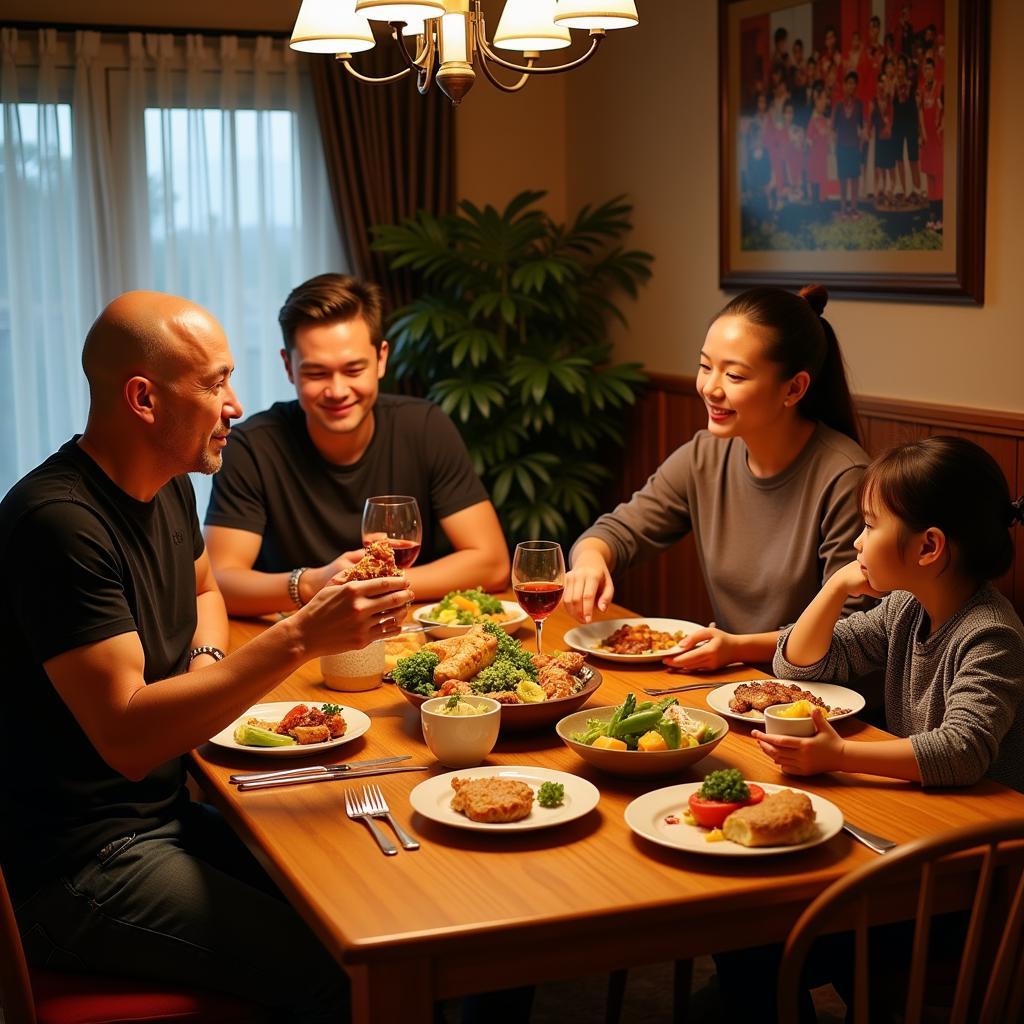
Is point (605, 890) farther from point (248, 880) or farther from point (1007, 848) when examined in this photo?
point (248, 880)

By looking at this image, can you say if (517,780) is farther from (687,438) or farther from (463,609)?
(687,438)

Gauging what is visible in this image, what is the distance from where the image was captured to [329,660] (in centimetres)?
231

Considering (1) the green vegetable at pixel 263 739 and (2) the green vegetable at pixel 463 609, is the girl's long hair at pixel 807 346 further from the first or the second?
(1) the green vegetable at pixel 263 739

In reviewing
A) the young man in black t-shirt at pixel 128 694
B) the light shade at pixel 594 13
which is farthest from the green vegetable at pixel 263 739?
the light shade at pixel 594 13

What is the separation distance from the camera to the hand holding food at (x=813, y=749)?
71.7 inches

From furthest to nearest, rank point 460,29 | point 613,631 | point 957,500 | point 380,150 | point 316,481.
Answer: point 380,150, point 316,481, point 613,631, point 460,29, point 957,500

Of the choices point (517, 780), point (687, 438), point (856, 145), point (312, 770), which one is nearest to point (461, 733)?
point (517, 780)

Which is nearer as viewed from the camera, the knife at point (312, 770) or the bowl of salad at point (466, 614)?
the knife at point (312, 770)

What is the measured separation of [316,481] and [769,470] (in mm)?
1110

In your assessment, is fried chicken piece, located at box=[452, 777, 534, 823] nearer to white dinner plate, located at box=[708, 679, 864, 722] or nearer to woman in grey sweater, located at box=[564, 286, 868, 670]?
white dinner plate, located at box=[708, 679, 864, 722]

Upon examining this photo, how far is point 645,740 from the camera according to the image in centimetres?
184

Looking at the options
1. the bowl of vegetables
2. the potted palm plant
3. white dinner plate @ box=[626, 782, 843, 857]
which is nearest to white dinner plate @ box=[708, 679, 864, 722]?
the bowl of vegetables

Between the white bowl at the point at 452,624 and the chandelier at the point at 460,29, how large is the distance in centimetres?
97

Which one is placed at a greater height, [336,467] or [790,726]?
[336,467]
